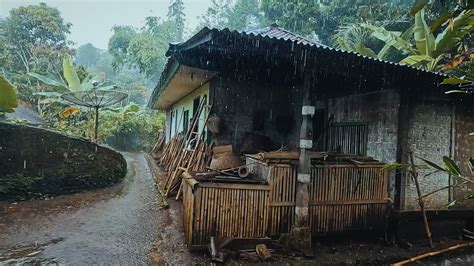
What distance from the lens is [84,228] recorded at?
575 cm

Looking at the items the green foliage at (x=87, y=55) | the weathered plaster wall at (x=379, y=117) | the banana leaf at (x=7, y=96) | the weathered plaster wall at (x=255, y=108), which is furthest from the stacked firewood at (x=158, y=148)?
the green foliage at (x=87, y=55)

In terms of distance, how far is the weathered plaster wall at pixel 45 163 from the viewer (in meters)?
7.46

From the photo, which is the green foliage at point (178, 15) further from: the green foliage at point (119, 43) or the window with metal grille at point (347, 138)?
the window with metal grille at point (347, 138)

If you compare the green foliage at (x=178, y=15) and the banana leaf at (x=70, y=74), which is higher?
the green foliage at (x=178, y=15)

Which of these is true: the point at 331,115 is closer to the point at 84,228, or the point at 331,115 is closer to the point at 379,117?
the point at 379,117

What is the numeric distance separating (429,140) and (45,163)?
9.16 m

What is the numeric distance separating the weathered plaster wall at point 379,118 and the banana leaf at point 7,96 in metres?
7.77

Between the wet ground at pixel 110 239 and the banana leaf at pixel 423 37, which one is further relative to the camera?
the banana leaf at pixel 423 37

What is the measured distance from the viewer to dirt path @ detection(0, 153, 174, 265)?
4539 millimetres

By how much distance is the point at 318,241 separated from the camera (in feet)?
18.6

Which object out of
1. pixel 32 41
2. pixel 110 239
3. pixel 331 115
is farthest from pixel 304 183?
pixel 32 41

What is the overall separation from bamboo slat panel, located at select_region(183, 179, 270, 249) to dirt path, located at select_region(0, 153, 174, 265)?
894 millimetres

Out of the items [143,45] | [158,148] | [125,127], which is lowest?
[158,148]

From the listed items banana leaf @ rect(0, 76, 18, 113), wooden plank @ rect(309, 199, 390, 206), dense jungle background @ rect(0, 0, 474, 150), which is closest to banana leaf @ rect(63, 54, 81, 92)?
dense jungle background @ rect(0, 0, 474, 150)
